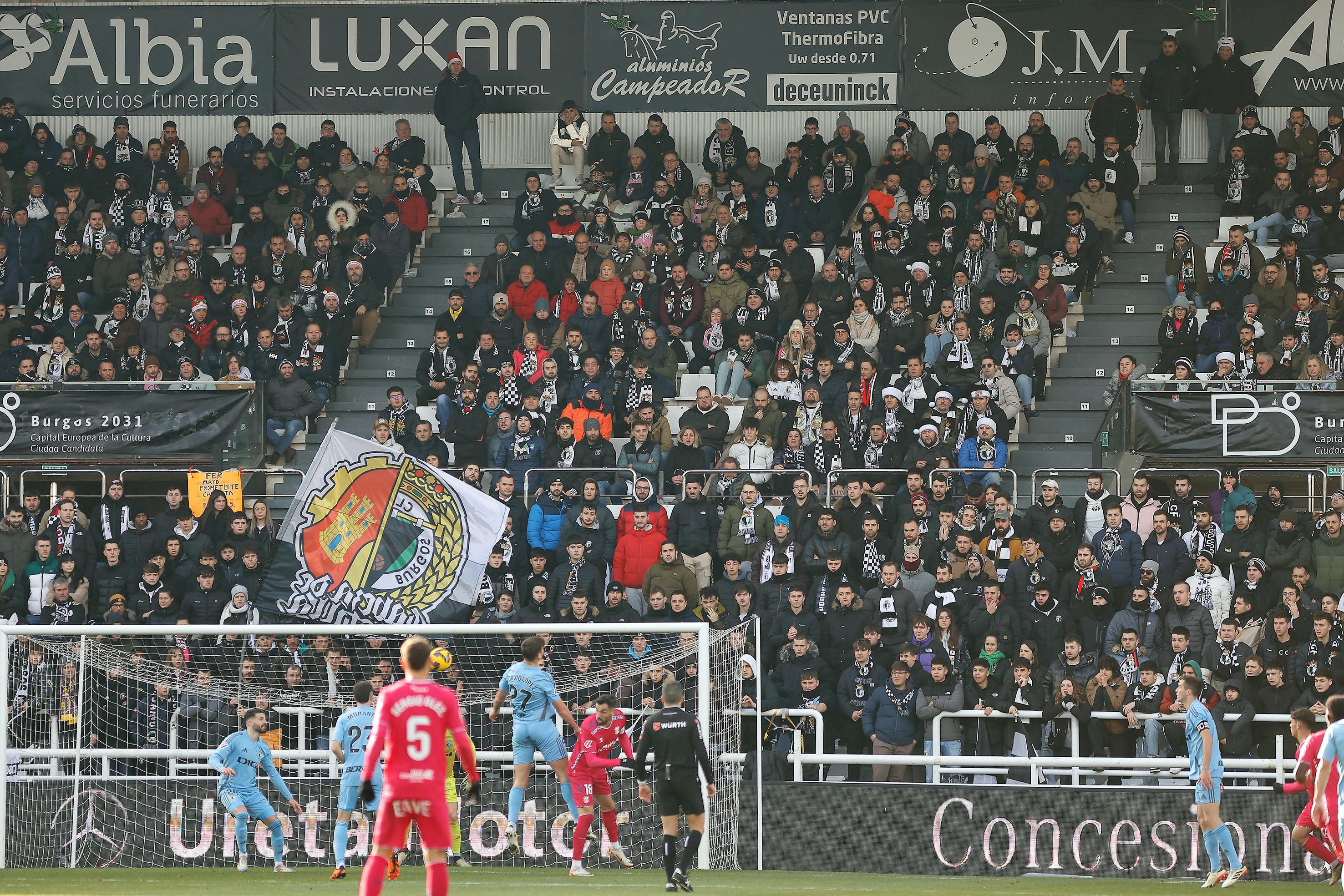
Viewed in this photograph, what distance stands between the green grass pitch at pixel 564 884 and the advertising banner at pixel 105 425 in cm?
649

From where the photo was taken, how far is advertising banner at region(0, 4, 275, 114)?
1090 inches

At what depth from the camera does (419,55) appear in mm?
27609

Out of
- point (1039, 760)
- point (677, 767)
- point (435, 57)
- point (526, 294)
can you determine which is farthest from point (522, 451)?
point (435, 57)

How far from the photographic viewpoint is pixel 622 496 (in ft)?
66.3

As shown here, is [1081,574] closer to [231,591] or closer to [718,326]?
[718,326]

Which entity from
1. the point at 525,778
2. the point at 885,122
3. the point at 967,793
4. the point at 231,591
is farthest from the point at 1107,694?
the point at 885,122

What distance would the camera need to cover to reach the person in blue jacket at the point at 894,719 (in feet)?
54.4

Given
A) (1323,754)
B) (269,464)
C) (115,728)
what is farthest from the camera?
(269,464)

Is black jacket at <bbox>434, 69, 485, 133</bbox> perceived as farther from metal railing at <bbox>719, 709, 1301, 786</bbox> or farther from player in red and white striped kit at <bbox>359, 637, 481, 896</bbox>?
player in red and white striped kit at <bbox>359, 637, 481, 896</bbox>

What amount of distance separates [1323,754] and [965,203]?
12.7 m

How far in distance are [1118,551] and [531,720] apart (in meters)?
7.20

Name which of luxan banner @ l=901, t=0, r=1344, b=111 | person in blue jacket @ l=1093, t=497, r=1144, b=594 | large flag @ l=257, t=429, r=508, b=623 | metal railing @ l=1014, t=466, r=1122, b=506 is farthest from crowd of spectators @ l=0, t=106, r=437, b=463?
person in blue jacket @ l=1093, t=497, r=1144, b=594

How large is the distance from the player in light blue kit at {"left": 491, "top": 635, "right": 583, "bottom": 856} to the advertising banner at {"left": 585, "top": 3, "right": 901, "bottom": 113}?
14.6m

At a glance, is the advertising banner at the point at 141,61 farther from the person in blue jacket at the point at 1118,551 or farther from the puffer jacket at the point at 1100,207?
the person in blue jacket at the point at 1118,551
